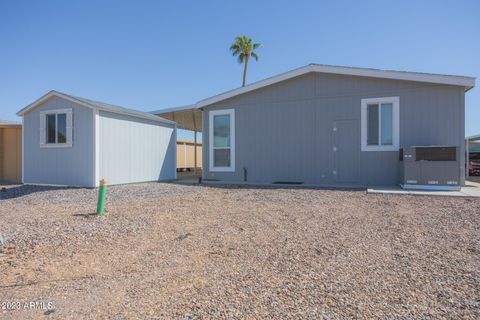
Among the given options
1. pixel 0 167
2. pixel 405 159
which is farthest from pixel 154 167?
pixel 405 159

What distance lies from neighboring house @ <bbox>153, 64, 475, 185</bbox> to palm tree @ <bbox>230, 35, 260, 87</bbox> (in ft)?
45.2

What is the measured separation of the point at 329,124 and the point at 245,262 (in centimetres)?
682

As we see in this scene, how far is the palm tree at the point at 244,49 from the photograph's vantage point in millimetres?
22344

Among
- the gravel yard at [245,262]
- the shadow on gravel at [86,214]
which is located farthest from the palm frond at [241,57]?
the shadow on gravel at [86,214]

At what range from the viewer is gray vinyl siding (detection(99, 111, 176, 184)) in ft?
29.1

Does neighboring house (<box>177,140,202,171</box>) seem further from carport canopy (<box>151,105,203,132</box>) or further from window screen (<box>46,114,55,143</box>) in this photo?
window screen (<box>46,114,55,143</box>)

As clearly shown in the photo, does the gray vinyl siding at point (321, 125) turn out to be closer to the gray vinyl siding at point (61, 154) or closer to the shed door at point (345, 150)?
the shed door at point (345, 150)

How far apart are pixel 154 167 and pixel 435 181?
9240mm

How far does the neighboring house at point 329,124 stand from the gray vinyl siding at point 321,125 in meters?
0.02

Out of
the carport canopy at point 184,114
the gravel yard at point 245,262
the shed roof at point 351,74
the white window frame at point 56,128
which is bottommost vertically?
the gravel yard at point 245,262

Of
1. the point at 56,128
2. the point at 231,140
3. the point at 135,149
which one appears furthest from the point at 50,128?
the point at 231,140

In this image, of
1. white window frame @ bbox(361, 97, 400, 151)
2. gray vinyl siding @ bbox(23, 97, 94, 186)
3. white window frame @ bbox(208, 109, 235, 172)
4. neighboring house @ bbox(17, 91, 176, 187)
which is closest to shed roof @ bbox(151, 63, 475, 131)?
white window frame @ bbox(208, 109, 235, 172)

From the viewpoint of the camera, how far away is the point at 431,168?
22.5 ft

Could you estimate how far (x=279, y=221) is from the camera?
13.7 feet
